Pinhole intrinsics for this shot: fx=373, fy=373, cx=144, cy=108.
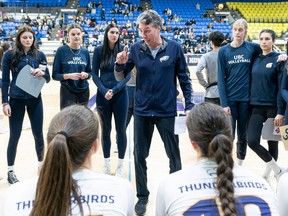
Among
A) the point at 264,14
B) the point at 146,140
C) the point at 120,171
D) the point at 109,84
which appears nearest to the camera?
the point at 146,140

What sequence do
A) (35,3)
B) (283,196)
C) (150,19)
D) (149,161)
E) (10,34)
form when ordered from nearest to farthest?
(283,196), (150,19), (149,161), (10,34), (35,3)

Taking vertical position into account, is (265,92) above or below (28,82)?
below

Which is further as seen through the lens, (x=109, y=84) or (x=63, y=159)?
(x=109, y=84)

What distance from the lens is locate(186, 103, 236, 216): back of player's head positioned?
1.46m

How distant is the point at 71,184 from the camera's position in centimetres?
138

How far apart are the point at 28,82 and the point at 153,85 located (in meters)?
1.40

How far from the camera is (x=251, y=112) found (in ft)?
12.3

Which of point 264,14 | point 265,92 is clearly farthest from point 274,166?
point 264,14

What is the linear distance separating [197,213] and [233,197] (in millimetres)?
149

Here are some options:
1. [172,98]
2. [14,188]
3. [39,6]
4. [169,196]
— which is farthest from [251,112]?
[39,6]

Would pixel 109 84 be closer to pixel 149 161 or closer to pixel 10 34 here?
pixel 149 161

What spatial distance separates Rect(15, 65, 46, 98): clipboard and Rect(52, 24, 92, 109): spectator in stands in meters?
0.30

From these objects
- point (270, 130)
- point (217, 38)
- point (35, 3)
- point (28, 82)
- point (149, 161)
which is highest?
point (35, 3)

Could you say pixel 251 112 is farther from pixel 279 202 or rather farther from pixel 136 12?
pixel 136 12
